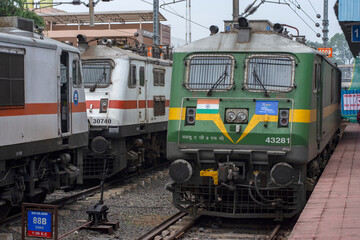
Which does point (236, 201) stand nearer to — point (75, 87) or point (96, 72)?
point (75, 87)

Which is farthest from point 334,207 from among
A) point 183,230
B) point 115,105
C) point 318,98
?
point 115,105

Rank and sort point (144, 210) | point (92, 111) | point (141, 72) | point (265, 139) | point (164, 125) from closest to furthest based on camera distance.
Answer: point (265, 139), point (144, 210), point (92, 111), point (141, 72), point (164, 125)

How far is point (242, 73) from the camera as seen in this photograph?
1091cm

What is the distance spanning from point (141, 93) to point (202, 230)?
6.72 metres

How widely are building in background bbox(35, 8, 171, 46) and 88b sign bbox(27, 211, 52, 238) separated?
4761cm

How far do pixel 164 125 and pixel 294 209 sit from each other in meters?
8.89

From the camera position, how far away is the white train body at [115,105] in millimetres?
15359

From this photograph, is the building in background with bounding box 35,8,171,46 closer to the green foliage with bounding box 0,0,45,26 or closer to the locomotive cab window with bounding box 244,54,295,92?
the green foliage with bounding box 0,0,45,26

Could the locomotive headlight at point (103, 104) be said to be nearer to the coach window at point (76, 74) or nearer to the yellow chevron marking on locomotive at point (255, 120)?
the coach window at point (76, 74)

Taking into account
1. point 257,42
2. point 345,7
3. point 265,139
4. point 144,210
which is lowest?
point 144,210

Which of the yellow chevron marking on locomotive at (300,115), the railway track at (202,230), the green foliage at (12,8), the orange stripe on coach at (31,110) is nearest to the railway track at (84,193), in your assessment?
the orange stripe on coach at (31,110)

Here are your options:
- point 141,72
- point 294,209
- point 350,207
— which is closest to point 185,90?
point 294,209

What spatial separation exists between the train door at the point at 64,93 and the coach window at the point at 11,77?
1.92 m

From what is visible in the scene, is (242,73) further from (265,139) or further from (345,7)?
(345,7)
